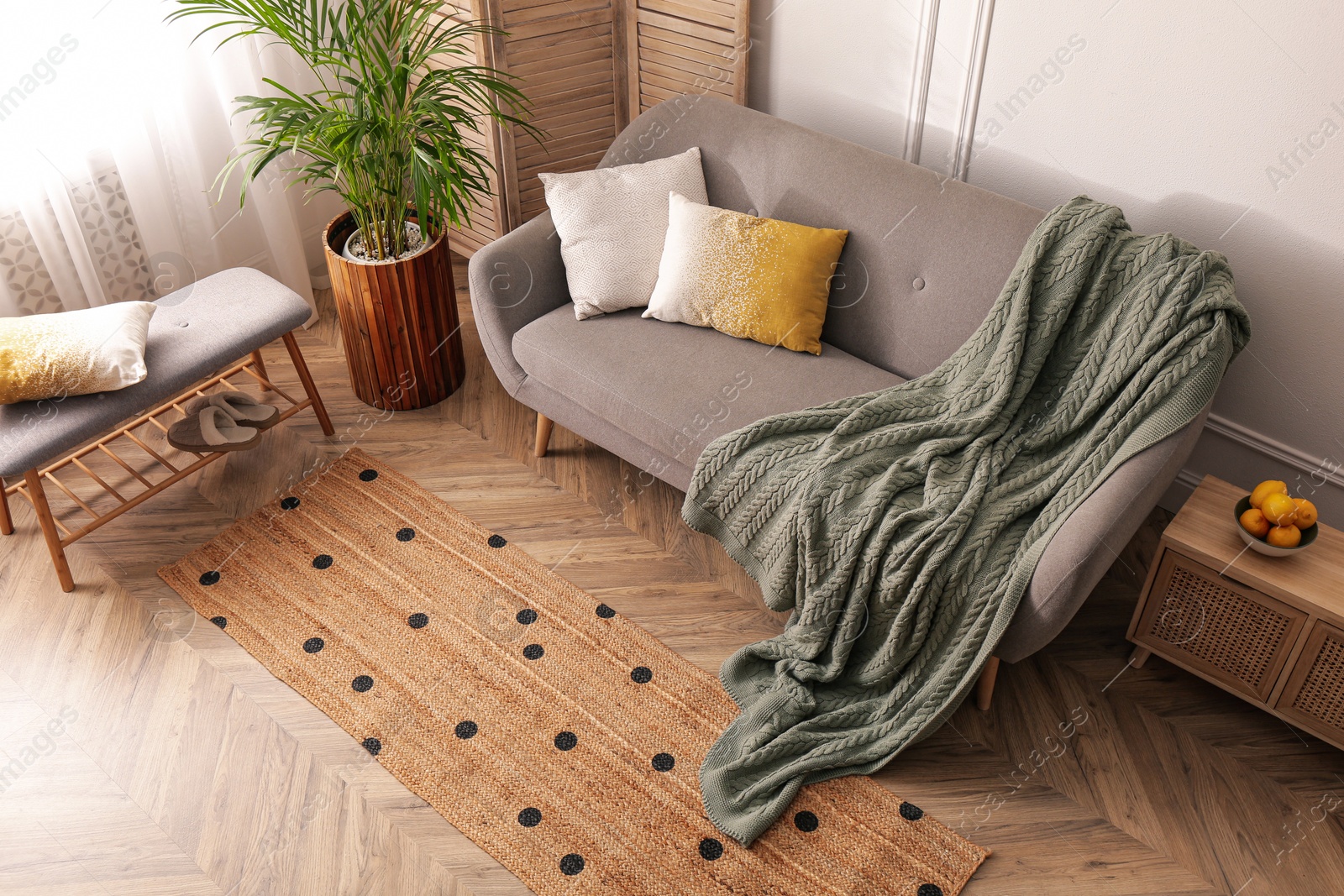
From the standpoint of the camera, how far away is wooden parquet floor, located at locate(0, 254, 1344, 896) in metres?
1.98

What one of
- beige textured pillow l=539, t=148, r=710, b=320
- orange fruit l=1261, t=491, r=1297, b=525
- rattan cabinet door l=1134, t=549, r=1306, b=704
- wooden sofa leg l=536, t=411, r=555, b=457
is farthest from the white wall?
wooden sofa leg l=536, t=411, r=555, b=457

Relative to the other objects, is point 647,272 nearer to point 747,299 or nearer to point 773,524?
point 747,299

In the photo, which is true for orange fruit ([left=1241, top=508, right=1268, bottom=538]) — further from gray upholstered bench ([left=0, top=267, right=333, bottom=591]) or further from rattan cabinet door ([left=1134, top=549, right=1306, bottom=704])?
gray upholstered bench ([left=0, top=267, right=333, bottom=591])

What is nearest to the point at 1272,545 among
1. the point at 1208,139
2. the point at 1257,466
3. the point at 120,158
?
the point at 1257,466

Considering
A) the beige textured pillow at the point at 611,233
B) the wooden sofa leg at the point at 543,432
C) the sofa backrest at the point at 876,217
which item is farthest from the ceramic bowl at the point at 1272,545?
the wooden sofa leg at the point at 543,432

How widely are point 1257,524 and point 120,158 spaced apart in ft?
9.98

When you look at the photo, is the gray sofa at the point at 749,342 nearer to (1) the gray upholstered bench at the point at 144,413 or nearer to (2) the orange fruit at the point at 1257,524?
(1) the gray upholstered bench at the point at 144,413

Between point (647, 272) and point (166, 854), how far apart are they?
1.66 m

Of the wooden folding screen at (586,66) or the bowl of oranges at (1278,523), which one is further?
the wooden folding screen at (586,66)

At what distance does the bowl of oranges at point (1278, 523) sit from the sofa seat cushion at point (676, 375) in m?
0.80

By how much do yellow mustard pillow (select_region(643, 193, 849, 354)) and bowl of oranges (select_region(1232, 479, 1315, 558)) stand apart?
100cm

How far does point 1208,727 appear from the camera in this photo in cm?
223

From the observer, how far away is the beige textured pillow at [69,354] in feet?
7.61

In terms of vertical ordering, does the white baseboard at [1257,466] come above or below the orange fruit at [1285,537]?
below
